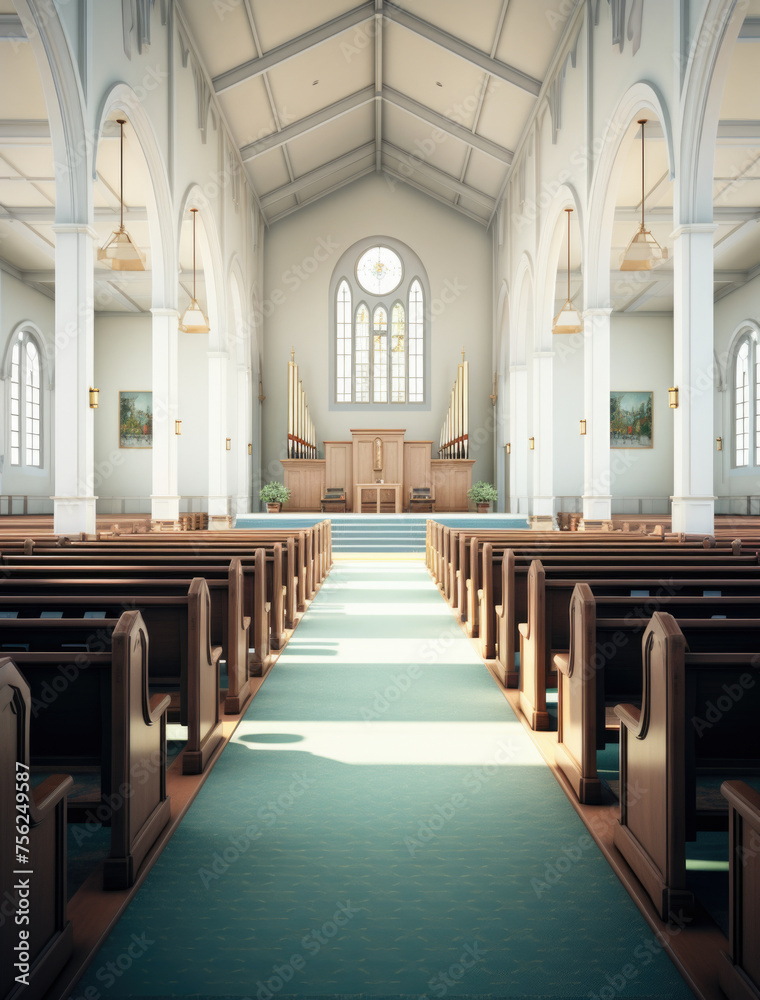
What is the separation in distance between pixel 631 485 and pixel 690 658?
60.0 ft

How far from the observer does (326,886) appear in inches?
86.8

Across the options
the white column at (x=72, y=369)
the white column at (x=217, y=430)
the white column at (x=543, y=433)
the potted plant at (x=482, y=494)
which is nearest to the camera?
the white column at (x=72, y=369)

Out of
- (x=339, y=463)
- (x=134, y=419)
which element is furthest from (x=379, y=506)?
(x=134, y=419)

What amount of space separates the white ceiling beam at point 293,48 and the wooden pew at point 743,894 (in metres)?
13.0

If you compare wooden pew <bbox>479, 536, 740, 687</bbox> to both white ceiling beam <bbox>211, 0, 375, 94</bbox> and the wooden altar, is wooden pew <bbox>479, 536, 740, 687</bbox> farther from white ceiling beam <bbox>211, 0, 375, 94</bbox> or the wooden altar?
the wooden altar

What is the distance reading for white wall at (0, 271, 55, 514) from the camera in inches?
624

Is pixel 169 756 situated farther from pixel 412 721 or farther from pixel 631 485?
pixel 631 485

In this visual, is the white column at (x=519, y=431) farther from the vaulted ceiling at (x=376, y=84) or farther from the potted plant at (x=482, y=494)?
the vaulted ceiling at (x=376, y=84)

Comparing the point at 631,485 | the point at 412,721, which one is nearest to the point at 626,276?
the point at 631,485

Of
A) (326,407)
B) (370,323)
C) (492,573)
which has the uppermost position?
(370,323)

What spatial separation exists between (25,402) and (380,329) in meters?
7.86

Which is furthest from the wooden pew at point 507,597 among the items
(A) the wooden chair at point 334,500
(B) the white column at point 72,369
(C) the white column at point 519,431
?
(A) the wooden chair at point 334,500

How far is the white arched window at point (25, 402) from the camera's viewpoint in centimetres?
1641

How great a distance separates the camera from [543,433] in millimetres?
13328
